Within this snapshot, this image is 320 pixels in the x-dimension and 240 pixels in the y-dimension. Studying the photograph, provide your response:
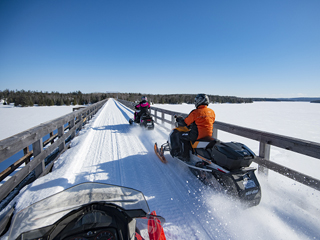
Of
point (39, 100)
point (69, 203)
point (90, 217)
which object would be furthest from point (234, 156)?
point (39, 100)

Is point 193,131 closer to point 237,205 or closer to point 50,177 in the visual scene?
point 237,205

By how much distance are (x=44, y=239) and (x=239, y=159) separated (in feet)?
6.68

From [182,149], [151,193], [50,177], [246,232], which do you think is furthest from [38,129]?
[246,232]

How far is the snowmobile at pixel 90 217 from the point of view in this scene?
111 centimetres

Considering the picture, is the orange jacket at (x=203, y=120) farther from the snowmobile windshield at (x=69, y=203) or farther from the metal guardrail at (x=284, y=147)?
the snowmobile windshield at (x=69, y=203)

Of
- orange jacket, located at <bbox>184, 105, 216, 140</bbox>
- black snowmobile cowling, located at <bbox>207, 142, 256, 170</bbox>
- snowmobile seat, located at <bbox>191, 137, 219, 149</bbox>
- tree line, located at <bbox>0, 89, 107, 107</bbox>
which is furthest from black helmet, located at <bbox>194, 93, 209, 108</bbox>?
tree line, located at <bbox>0, 89, 107, 107</bbox>

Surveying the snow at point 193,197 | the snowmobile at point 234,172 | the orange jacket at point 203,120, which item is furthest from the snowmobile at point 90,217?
the orange jacket at point 203,120

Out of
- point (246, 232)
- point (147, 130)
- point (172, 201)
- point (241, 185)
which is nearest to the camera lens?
point (246, 232)

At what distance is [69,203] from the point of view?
1.38 m

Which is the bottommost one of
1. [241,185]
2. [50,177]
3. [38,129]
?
[50,177]

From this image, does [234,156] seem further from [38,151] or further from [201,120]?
[38,151]

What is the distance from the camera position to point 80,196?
4.67ft

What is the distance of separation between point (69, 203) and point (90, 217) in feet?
1.05

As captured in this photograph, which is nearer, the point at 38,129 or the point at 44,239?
the point at 44,239
